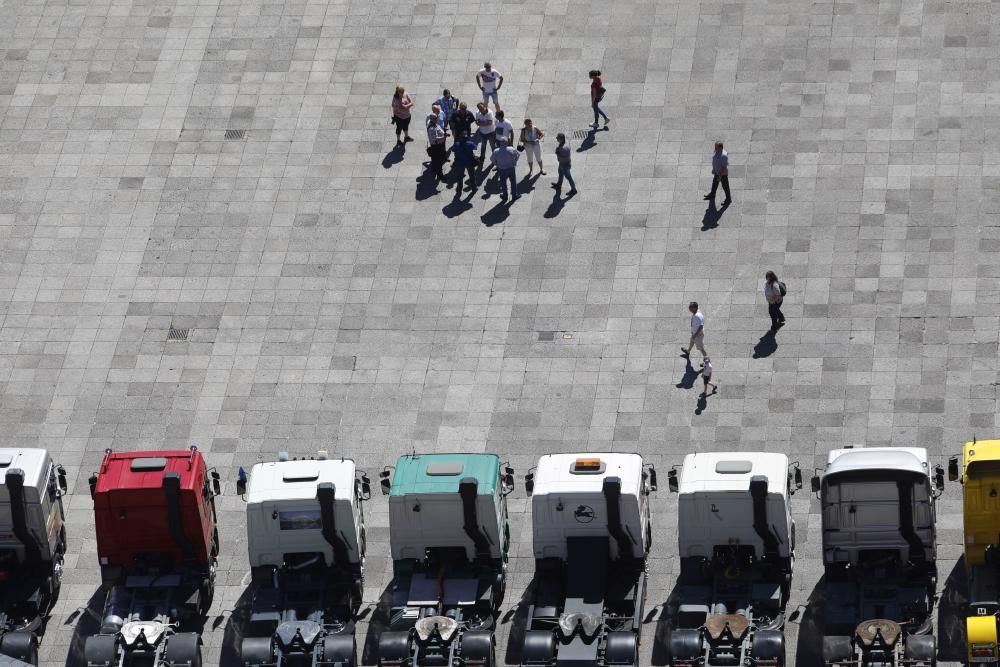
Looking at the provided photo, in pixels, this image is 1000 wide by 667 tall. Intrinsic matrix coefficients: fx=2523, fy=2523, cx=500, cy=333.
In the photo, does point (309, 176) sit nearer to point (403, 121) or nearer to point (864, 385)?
point (403, 121)

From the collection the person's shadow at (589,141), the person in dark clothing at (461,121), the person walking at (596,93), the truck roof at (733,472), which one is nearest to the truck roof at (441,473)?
the truck roof at (733,472)

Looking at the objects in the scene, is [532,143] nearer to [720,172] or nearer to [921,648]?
[720,172]

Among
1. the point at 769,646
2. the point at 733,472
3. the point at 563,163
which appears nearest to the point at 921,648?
the point at 769,646

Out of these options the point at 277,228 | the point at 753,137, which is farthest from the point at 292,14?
the point at 753,137

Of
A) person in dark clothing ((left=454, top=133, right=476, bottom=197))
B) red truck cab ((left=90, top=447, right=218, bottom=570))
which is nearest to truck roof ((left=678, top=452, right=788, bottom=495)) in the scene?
red truck cab ((left=90, top=447, right=218, bottom=570))

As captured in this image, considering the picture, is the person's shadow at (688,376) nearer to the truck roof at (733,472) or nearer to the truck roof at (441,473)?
the truck roof at (733,472)

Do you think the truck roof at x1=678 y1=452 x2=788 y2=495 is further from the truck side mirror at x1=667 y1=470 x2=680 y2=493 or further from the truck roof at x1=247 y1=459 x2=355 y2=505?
the truck roof at x1=247 y1=459 x2=355 y2=505
